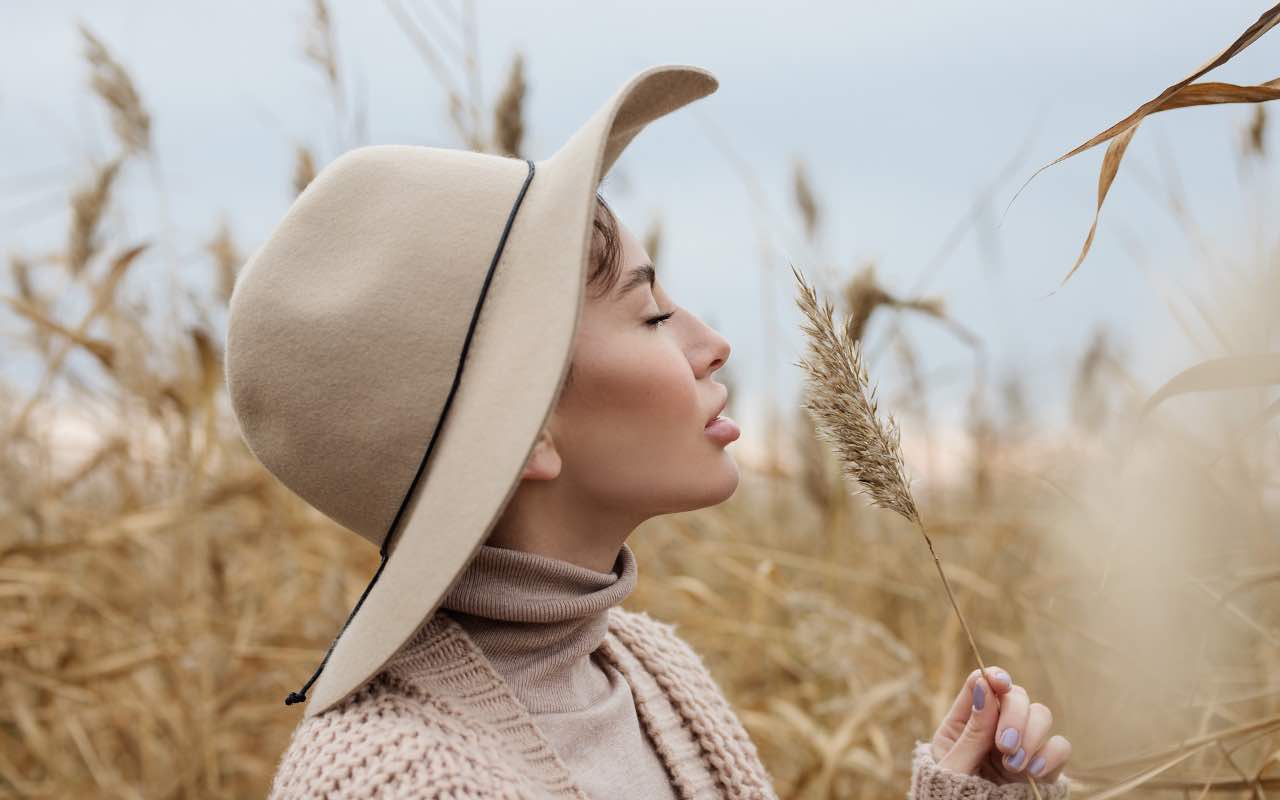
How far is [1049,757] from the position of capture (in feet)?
4.18

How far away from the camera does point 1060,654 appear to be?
7.14ft

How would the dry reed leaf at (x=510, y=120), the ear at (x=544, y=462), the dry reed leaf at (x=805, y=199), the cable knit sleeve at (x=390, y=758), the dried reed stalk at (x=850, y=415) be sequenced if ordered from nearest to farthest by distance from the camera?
the dried reed stalk at (x=850, y=415) → the cable knit sleeve at (x=390, y=758) → the ear at (x=544, y=462) → the dry reed leaf at (x=510, y=120) → the dry reed leaf at (x=805, y=199)

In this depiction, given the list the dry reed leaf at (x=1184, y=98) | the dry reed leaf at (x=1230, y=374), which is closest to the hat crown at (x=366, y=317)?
the dry reed leaf at (x=1184, y=98)

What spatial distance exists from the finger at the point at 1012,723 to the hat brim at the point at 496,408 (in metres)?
0.52

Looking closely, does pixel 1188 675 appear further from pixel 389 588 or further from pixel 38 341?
pixel 38 341

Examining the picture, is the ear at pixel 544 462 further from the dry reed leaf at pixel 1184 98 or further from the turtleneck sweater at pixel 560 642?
the dry reed leaf at pixel 1184 98

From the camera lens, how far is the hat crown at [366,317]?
Answer: 1.19 meters

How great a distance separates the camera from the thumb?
4.09 ft

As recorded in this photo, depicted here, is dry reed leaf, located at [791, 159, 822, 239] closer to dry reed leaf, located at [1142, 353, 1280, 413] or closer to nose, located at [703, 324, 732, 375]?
nose, located at [703, 324, 732, 375]

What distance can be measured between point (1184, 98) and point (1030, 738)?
60 cm

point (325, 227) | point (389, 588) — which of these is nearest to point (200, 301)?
point (325, 227)

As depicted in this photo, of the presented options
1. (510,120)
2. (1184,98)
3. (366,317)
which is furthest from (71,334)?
(1184,98)

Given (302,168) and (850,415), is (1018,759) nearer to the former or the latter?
(850,415)

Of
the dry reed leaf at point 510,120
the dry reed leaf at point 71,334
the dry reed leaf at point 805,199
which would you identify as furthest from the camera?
the dry reed leaf at point 805,199
